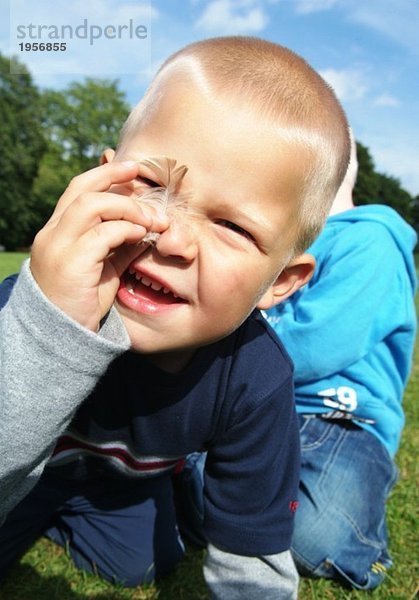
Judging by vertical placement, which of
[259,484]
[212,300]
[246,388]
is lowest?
[259,484]

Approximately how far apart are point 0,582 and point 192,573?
2.72 feet

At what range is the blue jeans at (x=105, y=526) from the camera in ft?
8.83

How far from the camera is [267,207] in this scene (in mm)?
1649

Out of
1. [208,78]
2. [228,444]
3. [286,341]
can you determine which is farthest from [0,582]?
[208,78]

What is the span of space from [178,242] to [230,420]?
74cm

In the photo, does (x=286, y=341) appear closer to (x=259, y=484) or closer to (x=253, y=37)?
(x=259, y=484)

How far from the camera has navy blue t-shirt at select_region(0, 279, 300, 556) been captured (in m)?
1.95

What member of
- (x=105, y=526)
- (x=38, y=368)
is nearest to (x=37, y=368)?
(x=38, y=368)

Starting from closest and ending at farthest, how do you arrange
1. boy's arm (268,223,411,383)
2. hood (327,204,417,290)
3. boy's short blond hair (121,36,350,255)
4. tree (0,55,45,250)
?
boy's short blond hair (121,36,350,255) → boy's arm (268,223,411,383) → hood (327,204,417,290) → tree (0,55,45,250)

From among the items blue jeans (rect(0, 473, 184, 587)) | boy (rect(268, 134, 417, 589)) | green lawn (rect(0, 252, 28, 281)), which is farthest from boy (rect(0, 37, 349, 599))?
green lawn (rect(0, 252, 28, 281))

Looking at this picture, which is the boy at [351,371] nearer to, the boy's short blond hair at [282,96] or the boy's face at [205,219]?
the boy's short blond hair at [282,96]

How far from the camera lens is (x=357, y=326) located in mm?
3092

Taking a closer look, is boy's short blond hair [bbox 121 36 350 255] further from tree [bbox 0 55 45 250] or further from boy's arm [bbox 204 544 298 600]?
tree [bbox 0 55 45 250]

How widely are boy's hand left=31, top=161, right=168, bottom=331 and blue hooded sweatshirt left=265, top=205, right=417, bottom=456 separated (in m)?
1.79
